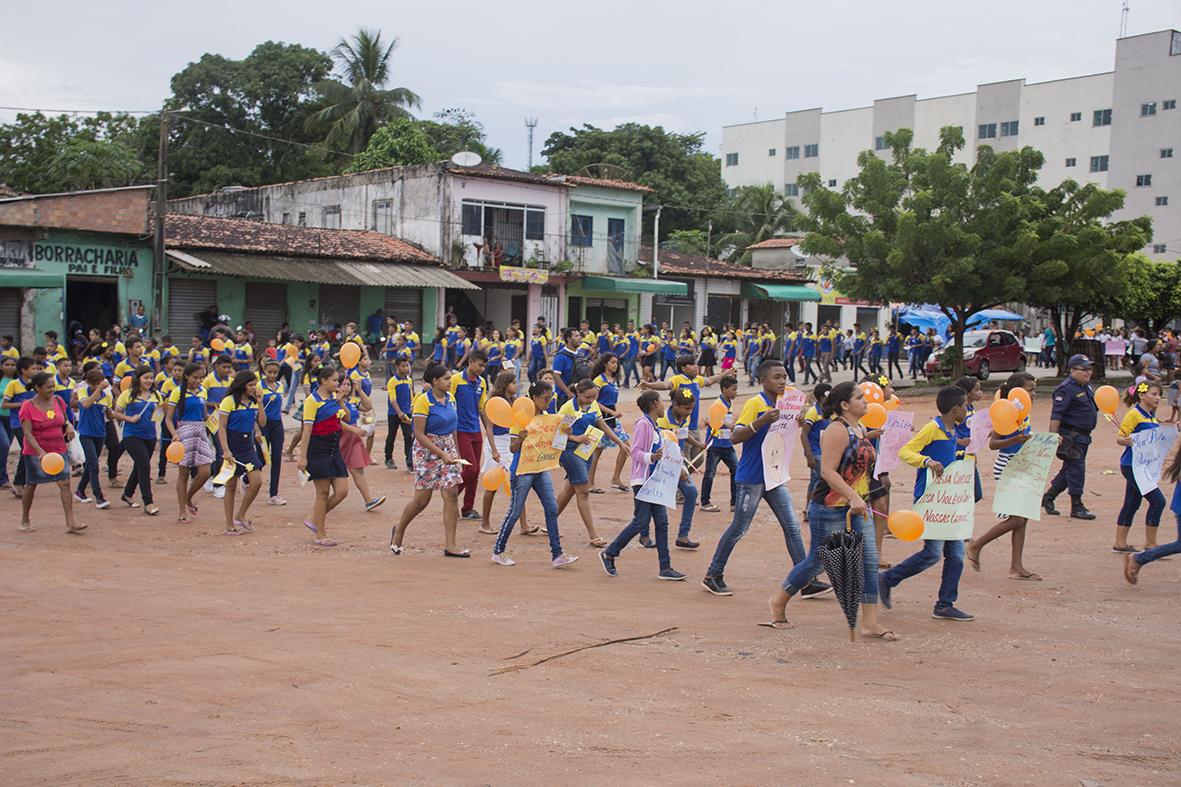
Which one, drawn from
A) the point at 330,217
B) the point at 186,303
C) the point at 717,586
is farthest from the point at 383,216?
the point at 717,586

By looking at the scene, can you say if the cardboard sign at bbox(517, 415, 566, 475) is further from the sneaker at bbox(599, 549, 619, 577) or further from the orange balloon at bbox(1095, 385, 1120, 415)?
the orange balloon at bbox(1095, 385, 1120, 415)

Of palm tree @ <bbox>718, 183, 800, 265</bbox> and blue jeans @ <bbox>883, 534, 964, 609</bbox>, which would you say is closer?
blue jeans @ <bbox>883, 534, 964, 609</bbox>

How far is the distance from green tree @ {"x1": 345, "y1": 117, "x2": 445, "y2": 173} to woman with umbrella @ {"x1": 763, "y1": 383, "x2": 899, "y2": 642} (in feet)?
113

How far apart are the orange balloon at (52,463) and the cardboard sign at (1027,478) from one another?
826 cm

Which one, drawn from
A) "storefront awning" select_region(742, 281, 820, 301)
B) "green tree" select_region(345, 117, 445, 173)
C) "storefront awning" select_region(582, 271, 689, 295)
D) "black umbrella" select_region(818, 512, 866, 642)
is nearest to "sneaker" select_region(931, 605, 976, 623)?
"black umbrella" select_region(818, 512, 866, 642)

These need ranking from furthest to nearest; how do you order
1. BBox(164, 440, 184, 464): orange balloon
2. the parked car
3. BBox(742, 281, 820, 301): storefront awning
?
BBox(742, 281, 820, 301): storefront awning
the parked car
BBox(164, 440, 184, 464): orange balloon

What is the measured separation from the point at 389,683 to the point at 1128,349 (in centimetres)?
3390

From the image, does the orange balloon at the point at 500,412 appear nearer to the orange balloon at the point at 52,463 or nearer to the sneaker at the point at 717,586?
the sneaker at the point at 717,586

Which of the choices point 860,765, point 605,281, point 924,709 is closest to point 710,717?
point 860,765

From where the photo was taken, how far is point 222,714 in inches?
210

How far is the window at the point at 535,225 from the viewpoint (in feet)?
121

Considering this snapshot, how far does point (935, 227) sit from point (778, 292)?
19.4m

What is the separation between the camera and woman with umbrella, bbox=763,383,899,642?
267 inches

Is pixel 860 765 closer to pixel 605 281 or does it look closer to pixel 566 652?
pixel 566 652
